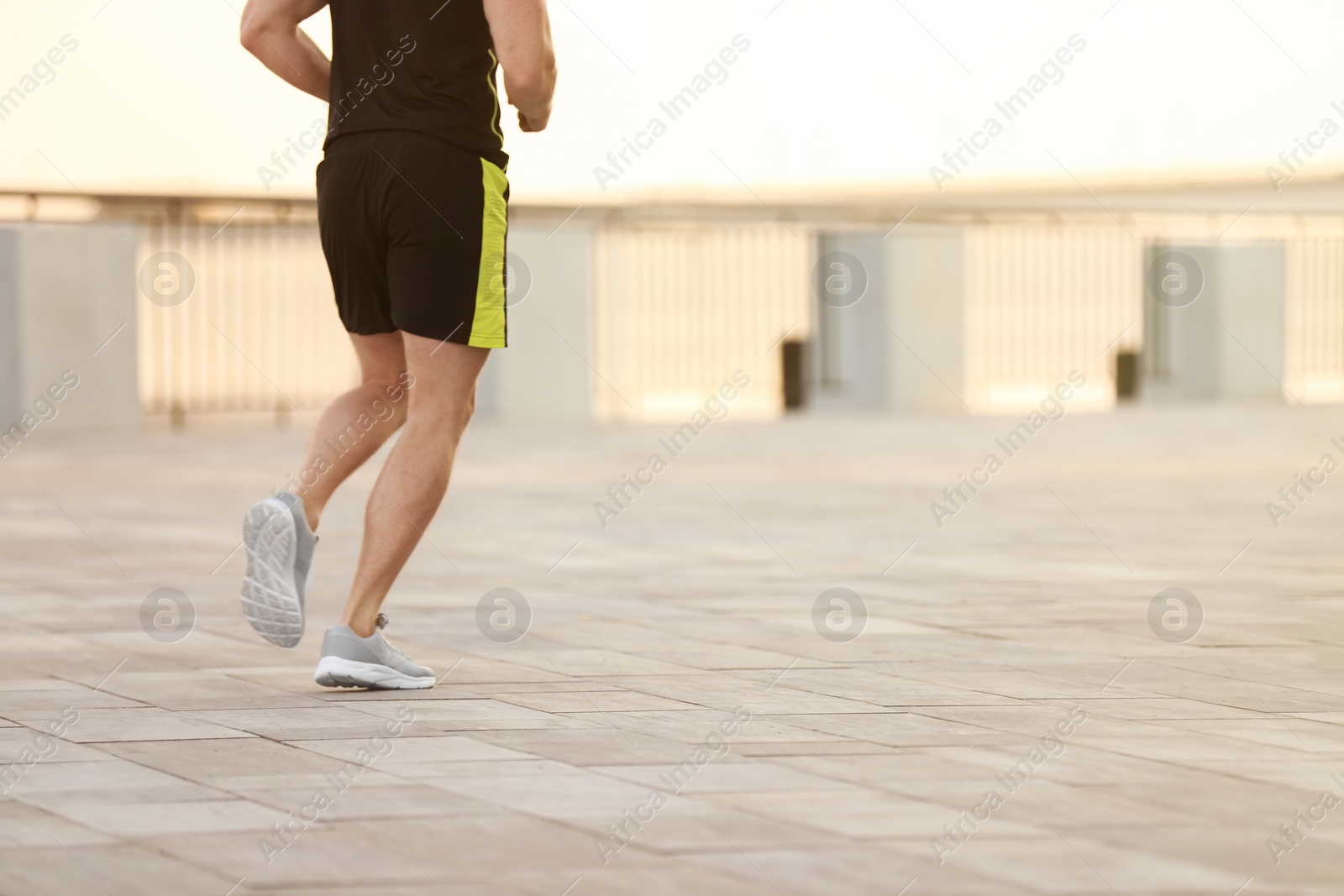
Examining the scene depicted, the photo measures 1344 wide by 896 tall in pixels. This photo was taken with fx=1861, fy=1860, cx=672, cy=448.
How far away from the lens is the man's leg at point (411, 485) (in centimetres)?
404

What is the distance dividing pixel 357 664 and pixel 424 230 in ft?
3.11

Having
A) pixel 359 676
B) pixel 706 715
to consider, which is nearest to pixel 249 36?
pixel 359 676

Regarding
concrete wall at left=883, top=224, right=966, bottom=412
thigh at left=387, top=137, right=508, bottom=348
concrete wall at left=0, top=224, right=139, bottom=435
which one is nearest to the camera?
thigh at left=387, top=137, right=508, bottom=348

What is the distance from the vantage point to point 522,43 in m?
4.00

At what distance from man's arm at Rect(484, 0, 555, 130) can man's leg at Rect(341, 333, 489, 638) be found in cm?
58

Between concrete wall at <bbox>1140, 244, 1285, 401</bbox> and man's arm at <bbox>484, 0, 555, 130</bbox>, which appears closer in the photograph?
man's arm at <bbox>484, 0, 555, 130</bbox>

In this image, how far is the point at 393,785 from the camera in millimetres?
3070

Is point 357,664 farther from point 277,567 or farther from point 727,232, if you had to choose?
point 727,232

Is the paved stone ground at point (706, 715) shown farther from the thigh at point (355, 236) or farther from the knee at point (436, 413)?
the thigh at point (355, 236)

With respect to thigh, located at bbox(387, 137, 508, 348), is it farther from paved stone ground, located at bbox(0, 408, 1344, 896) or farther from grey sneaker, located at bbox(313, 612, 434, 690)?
paved stone ground, located at bbox(0, 408, 1344, 896)

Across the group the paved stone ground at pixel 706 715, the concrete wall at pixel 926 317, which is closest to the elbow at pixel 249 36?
the paved stone ground at pixel 706 715

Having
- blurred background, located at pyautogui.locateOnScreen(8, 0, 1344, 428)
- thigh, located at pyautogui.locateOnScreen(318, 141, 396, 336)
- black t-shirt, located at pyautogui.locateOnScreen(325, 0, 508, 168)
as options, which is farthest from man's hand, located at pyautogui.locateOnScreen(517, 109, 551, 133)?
blurred background, located at pyautogui.locateOnScreen(8, 0, 1344, 428)

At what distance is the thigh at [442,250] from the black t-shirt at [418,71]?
68mm

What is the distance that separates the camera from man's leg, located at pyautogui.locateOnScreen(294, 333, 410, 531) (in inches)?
161
